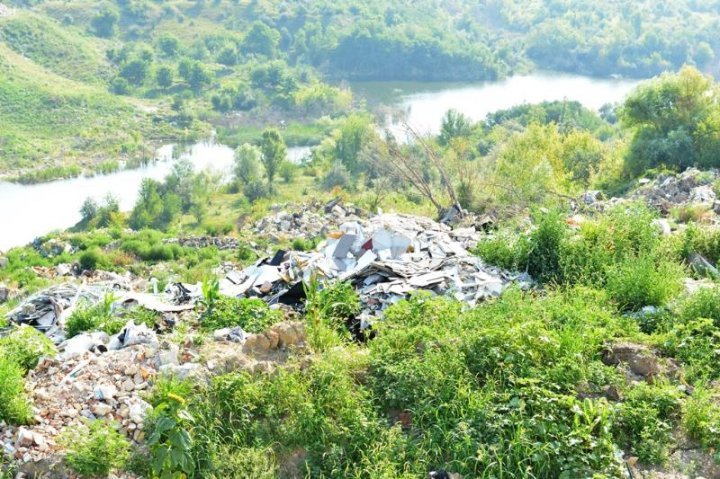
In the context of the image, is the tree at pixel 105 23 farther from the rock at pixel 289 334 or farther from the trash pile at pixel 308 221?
the rock at pixel 289 334

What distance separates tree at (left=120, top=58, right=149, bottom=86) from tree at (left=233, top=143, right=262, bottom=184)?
83.6ft

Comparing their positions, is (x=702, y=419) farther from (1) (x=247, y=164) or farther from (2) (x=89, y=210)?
(1) (x=247, y=164)

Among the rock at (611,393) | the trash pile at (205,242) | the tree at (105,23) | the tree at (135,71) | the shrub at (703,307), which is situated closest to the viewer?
the rock at (611,393)

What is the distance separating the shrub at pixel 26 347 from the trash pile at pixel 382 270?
6.67ft

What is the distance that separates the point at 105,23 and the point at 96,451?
71712 millimetres

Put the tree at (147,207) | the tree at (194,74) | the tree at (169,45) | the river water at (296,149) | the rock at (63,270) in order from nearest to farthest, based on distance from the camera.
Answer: the rock at (63,270) → the tree at (147,207) → the river water at (296,149) → the tree at (194,74) → the tree at (169,45)

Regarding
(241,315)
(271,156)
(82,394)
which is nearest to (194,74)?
(271,156)

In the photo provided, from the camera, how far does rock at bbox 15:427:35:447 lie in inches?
189

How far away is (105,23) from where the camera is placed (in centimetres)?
6956

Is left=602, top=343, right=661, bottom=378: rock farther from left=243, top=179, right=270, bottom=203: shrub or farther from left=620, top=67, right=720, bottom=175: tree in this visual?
left=243, top=179, right=270, bottom=203: shrub

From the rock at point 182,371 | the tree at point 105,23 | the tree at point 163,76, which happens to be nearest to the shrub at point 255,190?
the tree at point 163,76

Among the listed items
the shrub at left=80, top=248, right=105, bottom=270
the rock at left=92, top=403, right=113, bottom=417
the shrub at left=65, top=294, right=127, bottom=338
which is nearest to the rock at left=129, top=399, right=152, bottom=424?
the rock at left=92, top=403, right=113, bottom=417

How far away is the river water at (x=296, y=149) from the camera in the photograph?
34531mm

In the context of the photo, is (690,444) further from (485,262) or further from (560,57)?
(560,57)
